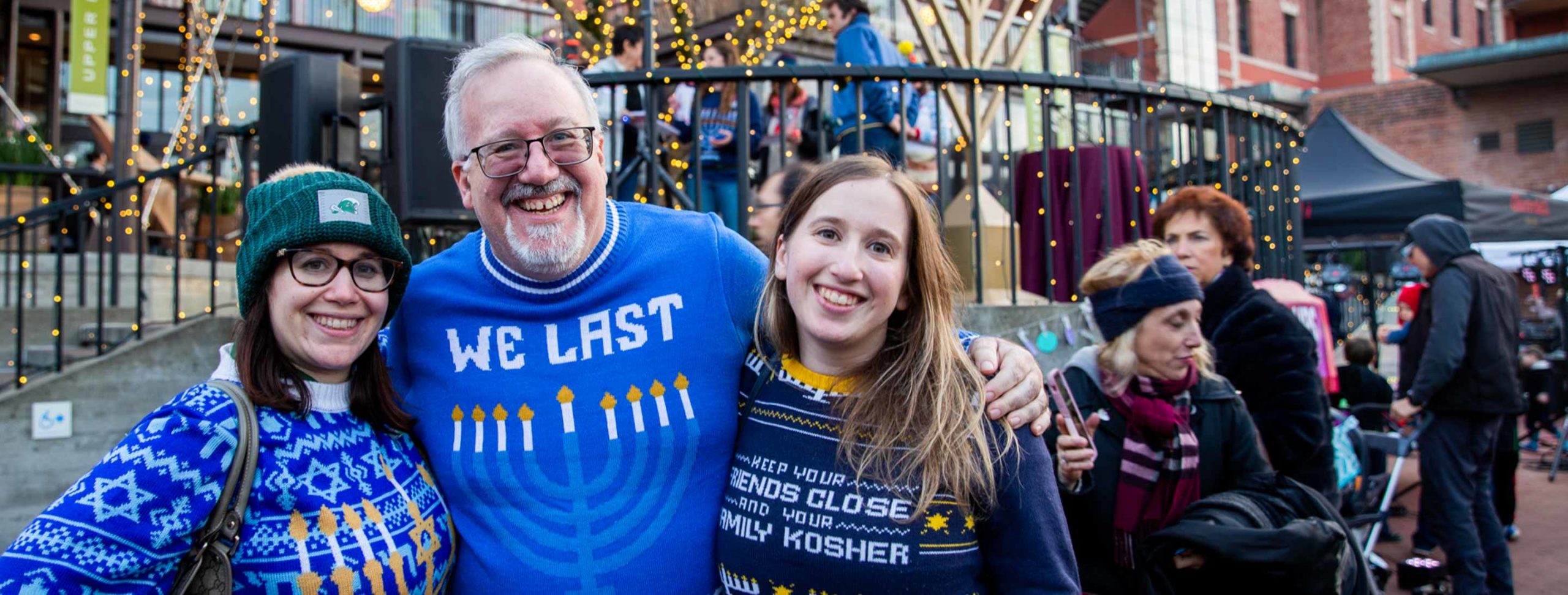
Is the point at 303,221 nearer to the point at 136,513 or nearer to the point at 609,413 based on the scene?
the point at 136,513

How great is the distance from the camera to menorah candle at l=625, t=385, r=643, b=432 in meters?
1.97

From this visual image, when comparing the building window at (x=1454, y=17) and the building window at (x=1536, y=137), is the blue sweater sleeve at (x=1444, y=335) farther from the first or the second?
the building window at (x=1454, y=17)

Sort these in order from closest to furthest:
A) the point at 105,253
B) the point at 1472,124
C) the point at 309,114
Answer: the point at 309,114 < the point at 105,253 < the point at 1472,124

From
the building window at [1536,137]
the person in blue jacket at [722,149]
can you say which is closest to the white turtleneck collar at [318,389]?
the person in blue jacket at [722,149]

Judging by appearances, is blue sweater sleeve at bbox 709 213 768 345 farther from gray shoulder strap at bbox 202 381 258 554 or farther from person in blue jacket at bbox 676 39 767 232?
person in blue jacket at bbox 676 39 767 232

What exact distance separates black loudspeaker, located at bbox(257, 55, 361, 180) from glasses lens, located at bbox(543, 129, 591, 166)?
302cm

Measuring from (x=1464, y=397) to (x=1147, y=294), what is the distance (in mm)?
3371

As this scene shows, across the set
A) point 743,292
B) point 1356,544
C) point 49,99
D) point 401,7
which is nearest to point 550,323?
point 743,292

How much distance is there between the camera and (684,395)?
199 cm

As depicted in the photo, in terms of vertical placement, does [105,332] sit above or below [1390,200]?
below

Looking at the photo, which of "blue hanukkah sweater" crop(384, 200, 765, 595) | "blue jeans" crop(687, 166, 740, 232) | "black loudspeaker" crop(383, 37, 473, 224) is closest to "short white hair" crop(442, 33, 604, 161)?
"blue hanukkah sweater" crop(384, 200, 765, 595)

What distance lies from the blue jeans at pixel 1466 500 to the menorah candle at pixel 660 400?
4696mm

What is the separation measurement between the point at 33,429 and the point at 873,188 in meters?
5.53

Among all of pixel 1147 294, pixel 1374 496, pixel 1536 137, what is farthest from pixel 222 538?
pixel 1536 137
